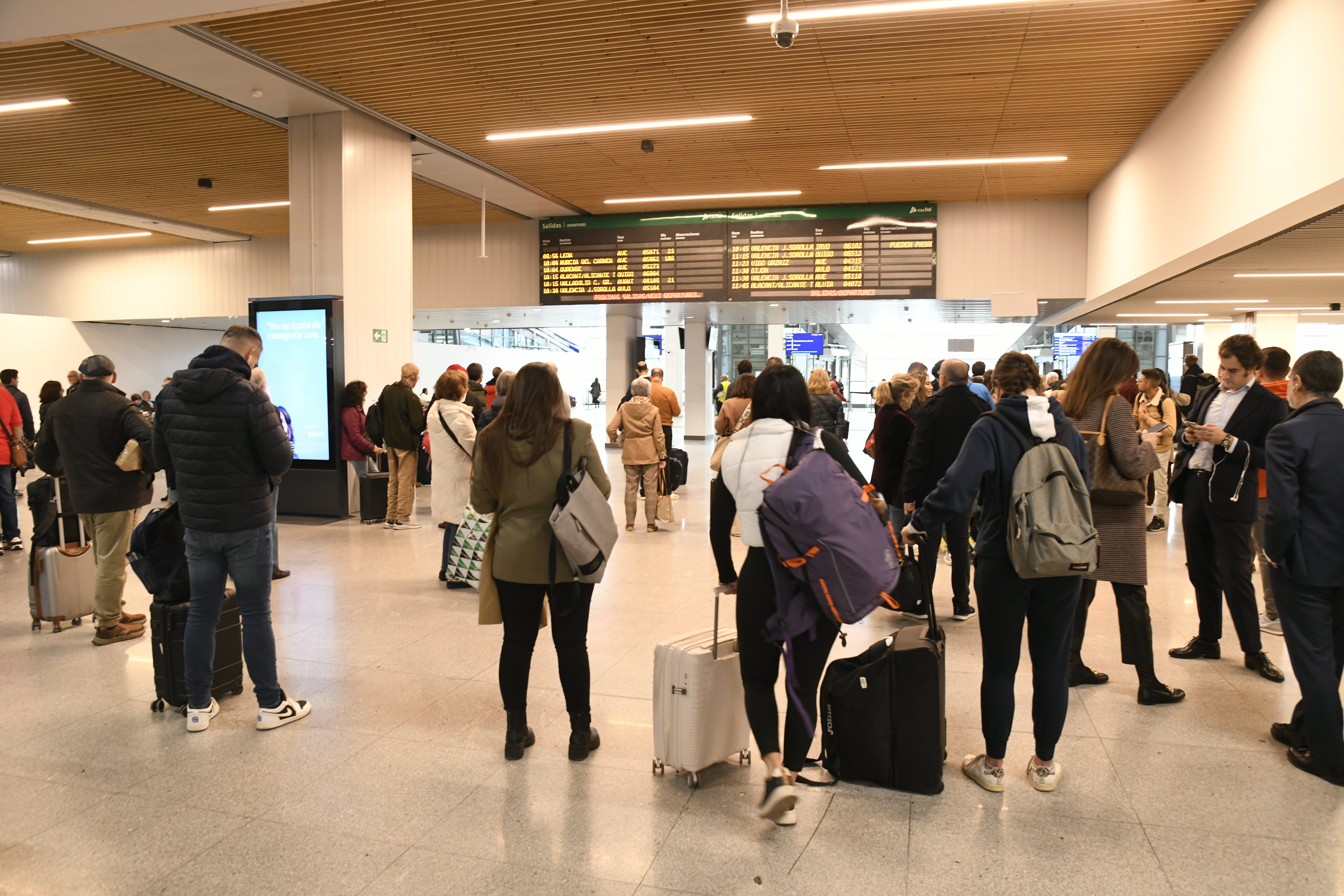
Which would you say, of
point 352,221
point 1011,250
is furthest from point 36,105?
point 1011,250

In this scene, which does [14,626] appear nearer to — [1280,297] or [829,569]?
[829,569]

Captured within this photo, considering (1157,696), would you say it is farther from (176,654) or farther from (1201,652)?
(176,654)

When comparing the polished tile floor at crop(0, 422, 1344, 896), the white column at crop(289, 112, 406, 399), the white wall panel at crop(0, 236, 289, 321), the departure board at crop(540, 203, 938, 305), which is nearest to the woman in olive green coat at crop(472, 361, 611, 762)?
the polished tile floor at crop(0, 422, 1344, 896)

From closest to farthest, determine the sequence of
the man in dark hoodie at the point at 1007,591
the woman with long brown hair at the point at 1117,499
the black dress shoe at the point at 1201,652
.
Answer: the man in dark hoodie at the point at 1007,591, the woman with long brown hair at the point at 1117,499, the black dress shoe at the point at 1201,652

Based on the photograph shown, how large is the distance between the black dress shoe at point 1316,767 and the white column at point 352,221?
26.4 feet

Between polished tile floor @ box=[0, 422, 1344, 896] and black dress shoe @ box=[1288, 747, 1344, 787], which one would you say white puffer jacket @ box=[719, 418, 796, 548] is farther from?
black dress shoe @ box=[1288, 747, 1344, 787]

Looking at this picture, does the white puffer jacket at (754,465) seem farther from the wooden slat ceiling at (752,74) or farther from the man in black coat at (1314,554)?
the wooden slat ceiling at (752,74)

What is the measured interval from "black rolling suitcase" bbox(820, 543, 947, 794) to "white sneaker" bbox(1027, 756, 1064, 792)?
339 mm

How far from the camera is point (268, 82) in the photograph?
24.5ft

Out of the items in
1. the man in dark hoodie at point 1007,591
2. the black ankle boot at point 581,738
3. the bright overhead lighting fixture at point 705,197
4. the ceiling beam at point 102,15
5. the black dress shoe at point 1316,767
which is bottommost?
the black dress shoe at point 1316,767

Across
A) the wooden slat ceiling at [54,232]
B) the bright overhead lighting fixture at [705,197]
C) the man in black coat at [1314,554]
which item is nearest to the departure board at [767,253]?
the bright overhead lighting fixture at [705,197]

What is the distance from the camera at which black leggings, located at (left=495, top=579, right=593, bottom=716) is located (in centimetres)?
317

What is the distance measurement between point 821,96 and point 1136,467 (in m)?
5.33

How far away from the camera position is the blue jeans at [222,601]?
11.4ft
